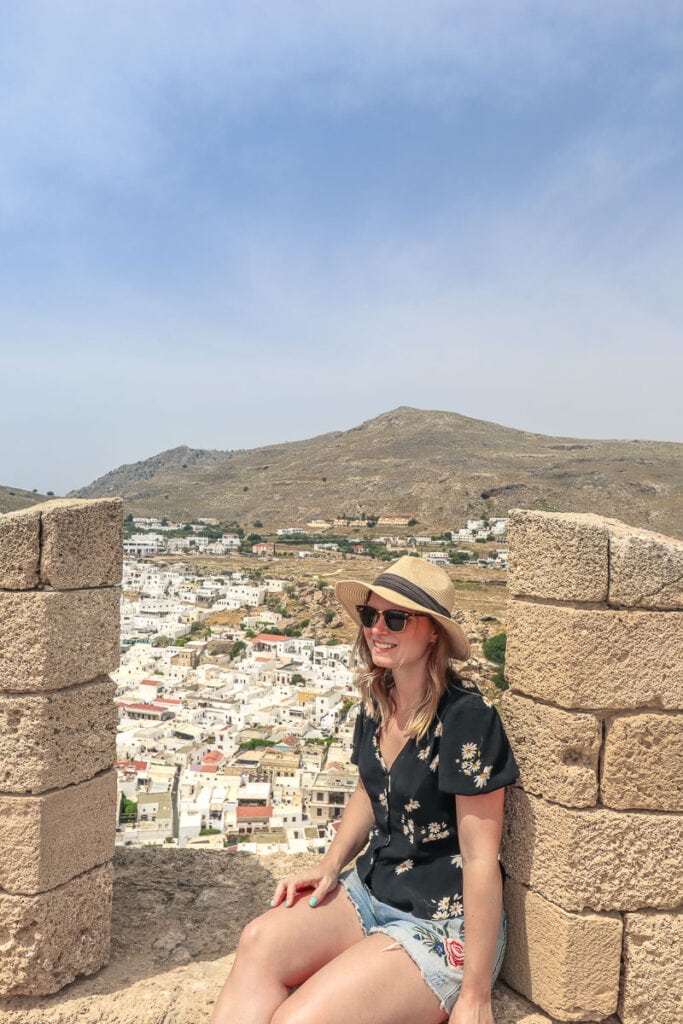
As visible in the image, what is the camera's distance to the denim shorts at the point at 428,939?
296 centimetres

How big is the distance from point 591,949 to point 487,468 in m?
111

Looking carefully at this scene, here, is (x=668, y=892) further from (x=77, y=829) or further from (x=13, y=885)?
(x=13, y=885)

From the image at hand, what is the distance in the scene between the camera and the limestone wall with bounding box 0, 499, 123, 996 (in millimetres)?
3678

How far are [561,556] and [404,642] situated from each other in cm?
82

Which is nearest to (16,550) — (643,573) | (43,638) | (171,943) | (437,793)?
(43,638)

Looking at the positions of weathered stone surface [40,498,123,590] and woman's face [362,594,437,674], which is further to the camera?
weathered stone surface [40,498,123,590]

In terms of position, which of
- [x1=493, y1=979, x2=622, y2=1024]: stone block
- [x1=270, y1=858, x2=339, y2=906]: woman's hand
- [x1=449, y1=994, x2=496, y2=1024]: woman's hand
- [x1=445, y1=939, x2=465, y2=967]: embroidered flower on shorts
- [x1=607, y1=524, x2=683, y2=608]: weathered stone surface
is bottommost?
[x1=493, y1=979, x2=622, y2=1024]: stone block

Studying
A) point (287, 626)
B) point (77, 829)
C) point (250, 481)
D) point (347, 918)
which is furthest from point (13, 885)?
point (250, 481)

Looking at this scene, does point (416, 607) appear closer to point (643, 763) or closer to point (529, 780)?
point (529, 780)

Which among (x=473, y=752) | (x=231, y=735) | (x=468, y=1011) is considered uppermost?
(x=473, y=752)

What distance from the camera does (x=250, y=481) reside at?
14300 centimetres

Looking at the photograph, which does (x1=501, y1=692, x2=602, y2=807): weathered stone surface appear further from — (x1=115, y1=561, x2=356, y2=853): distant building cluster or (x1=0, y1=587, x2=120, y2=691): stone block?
(x1=115, y1=561, x2=356, y2=853): distant building cluster

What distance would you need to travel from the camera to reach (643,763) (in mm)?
3498

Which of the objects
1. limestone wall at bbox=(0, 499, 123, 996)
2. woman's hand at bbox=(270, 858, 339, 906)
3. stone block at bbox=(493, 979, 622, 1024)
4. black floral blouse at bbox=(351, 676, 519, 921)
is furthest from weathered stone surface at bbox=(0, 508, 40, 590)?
stone block at bbox=(493, 979, 622, 1024)
